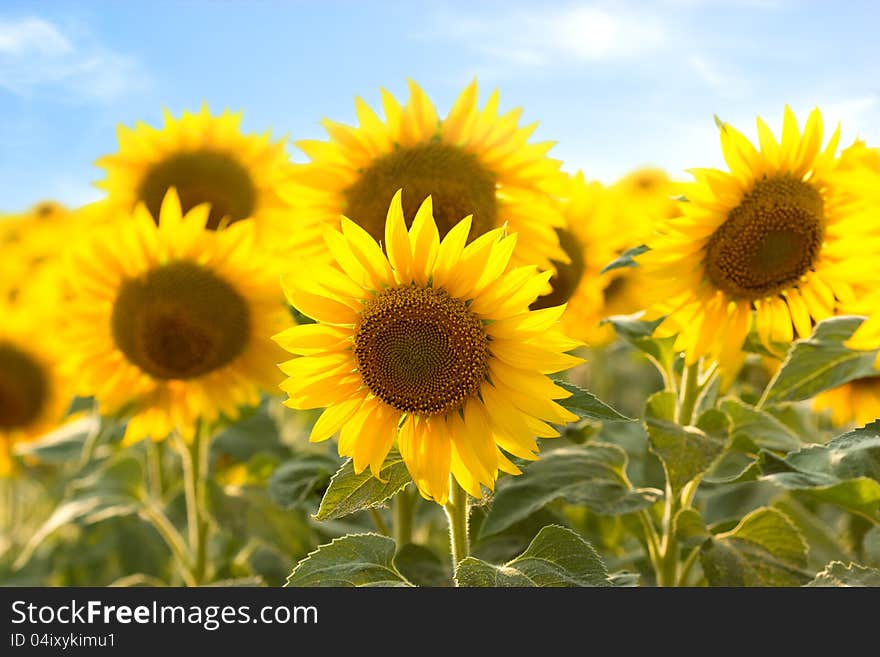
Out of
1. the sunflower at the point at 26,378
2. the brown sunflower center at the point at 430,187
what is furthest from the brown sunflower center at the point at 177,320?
the sunflower at the point at 26,378

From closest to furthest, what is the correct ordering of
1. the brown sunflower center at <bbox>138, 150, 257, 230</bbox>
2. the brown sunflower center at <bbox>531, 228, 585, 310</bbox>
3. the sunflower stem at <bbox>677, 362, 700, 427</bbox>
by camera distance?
the sunflower stem at <bbox>677, 362, 700, 427</bbox>, the brown sunflower center at <bbox>531, 228, 585, 310</bbox>, the brown sunflower center at <bbox>138, 150, 257, 230</bbox>

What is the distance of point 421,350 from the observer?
1.24 metres

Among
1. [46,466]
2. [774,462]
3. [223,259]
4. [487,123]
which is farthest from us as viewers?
[46,466]

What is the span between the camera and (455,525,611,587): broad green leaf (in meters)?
1.20

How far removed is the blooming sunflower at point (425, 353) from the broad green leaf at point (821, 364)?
515 millimetres

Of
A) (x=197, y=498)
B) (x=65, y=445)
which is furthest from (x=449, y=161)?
(x=65, y=445)

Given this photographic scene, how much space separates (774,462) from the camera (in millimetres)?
1369

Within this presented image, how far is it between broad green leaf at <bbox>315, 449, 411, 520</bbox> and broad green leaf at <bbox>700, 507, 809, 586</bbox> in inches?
22.8

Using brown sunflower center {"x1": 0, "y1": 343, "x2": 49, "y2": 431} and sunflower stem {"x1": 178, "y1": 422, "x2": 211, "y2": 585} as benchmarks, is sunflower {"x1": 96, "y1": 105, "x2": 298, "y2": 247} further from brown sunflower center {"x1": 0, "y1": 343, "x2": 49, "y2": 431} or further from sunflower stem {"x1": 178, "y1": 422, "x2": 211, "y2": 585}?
brown sunflower center {"x1": 0, "y1": 343, "x2": 49, "y2": 431}

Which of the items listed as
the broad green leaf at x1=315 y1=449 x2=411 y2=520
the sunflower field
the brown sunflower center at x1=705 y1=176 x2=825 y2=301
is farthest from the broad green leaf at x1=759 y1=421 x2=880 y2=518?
the broad green leaf at x1=315 y1=449 x2=411 y2=520
